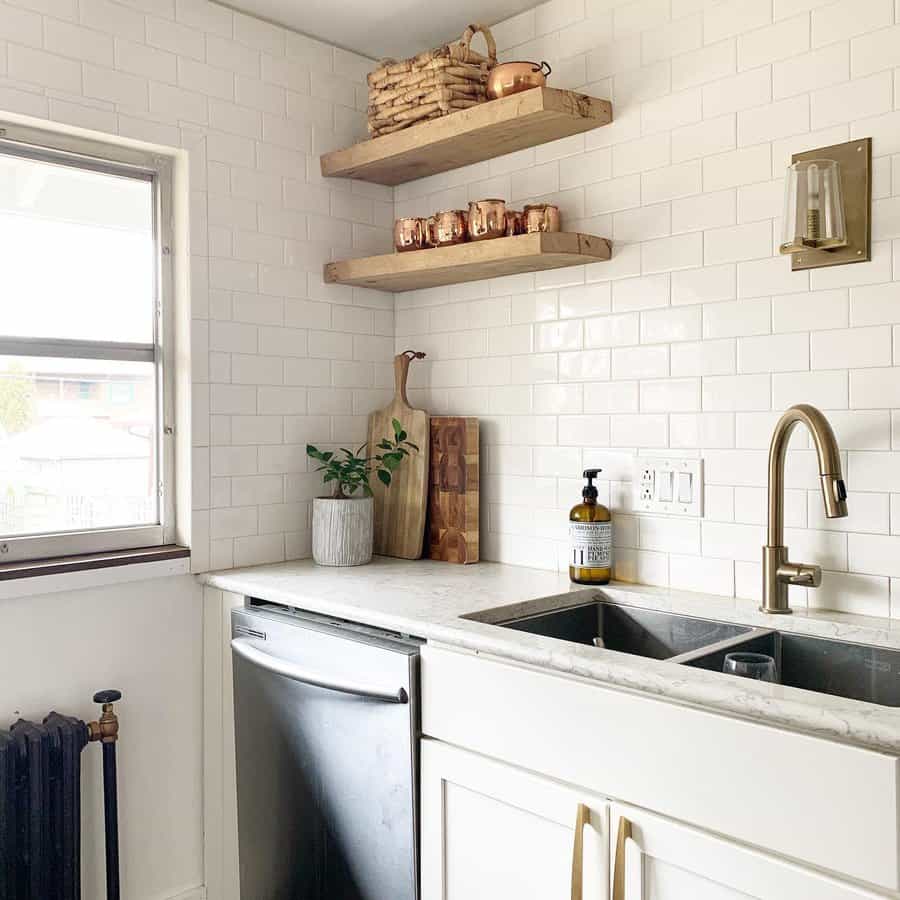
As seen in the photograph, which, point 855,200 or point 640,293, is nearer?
point 855,200

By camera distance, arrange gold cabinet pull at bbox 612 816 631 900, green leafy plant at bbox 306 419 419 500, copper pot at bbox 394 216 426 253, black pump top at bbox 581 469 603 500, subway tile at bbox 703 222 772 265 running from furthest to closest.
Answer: green leafy plant at bbox 306 419 419 500 < copper pot at bbox 394 216 426 253 < black pump top at bbox 581 469 603 500 < subway tile at bbox 703 222 772 265 < gold cabinet pull at bbox 612 816 631 900

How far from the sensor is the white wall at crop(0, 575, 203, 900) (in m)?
2.11

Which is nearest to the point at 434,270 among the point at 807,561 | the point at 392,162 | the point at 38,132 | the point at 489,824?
the point at 392,162

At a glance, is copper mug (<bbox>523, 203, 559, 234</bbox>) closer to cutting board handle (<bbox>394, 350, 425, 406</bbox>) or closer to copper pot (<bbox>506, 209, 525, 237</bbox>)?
copper pot (<bbox>506, 209, 525, 237</bbox>)

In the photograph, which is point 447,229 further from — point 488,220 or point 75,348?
point 75,348

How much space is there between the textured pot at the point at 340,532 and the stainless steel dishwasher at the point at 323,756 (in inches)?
10.8

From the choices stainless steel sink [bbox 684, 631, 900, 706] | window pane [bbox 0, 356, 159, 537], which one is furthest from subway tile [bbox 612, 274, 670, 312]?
window pane [bbox 0, 356, 159, 537]

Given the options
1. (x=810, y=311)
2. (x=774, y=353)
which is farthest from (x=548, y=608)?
(x=810, y=311)

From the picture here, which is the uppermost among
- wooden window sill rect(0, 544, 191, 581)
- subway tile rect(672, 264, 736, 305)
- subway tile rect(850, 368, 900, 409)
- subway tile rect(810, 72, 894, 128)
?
subway tile rect(810, 72, 894, 128)

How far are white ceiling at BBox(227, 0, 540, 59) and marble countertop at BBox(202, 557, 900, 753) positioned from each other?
4.89ft

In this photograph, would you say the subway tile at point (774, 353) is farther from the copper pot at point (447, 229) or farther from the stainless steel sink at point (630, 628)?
the copper pot at point (447, 229)

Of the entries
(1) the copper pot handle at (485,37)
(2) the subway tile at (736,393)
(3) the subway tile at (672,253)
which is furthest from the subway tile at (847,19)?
(1) the copper pot handle at (485,37)

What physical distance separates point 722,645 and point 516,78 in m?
1.39

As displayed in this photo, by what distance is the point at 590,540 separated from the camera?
2.16m
